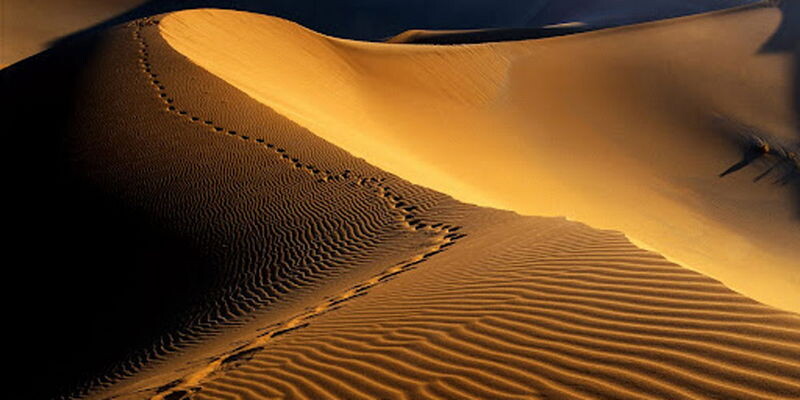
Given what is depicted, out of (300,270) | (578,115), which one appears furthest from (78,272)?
(578,115)

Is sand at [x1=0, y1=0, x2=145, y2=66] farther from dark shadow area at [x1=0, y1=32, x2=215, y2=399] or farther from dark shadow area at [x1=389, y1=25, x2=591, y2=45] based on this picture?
dark shadow area at [x1=0, y1=32, x2=215, y2=399]

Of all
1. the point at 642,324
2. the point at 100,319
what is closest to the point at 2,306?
the point at 100,319

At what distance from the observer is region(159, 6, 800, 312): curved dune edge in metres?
11.2

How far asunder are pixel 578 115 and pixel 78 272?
13446mm

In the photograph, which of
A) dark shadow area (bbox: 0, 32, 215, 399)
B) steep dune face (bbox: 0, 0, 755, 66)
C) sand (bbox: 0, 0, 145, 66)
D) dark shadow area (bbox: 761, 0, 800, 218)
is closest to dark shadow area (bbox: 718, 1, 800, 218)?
dark shadow area (bbox: 761, 0, 800, 218)

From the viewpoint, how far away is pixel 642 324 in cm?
318

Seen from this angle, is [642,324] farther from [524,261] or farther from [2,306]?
[2,306]

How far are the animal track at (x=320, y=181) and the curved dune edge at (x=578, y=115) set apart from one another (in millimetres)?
1224

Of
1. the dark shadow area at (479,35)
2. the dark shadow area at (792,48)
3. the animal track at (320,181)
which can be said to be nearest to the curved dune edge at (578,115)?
the dark shadow area at (792,48)

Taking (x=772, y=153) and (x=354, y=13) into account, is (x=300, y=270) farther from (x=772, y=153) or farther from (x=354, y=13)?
(x=354, y=13)

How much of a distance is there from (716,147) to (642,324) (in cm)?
1368

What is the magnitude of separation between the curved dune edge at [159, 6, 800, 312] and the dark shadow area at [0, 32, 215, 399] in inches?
163

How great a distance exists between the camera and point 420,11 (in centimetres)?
5809

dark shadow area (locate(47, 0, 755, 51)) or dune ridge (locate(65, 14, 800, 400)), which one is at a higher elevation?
dark shadow area (locate(47, 0, 755, 51))
